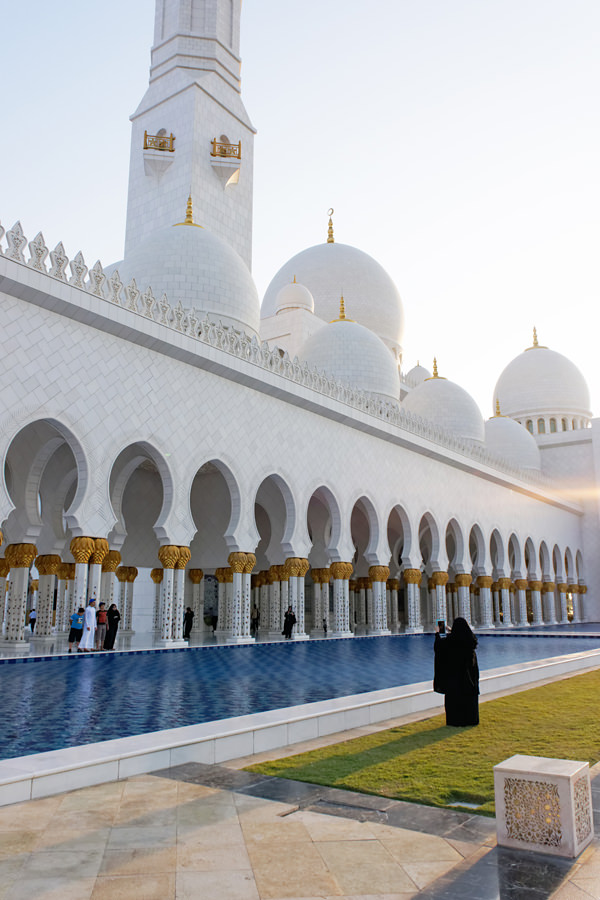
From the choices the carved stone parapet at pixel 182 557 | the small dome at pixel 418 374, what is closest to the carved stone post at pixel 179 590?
the carved stone parapet at pixel 182 557

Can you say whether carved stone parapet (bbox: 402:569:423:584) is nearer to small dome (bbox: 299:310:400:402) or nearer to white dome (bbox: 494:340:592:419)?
small dome (bbox: 299:310:400:402)

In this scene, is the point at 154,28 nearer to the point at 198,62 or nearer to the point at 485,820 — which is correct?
the point at 198,62

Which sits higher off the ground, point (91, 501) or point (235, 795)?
point (91, 501)

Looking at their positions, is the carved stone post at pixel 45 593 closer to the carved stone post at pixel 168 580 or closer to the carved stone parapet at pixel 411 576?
the carved stone post at pixel 168 580

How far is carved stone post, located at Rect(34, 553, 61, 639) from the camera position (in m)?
11.9

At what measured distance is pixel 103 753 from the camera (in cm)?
318

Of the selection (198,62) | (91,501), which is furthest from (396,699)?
(198,62)

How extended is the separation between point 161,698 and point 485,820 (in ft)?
11.2

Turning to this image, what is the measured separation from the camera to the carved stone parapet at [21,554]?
10883 millimetres

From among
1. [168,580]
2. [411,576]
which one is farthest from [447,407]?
[168,580]

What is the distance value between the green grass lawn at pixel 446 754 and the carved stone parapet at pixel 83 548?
6.08m

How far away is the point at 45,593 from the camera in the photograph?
1195 cm

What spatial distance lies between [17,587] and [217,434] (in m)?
3.81

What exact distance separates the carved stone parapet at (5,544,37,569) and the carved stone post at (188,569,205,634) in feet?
16.8
